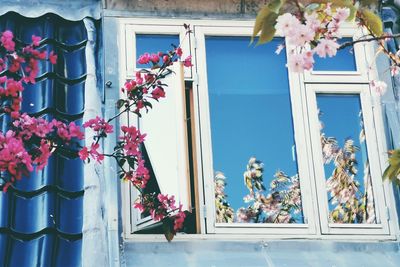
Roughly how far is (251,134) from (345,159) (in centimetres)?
58

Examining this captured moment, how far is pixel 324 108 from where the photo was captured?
6336 mm

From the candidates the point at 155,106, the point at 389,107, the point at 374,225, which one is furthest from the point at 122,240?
the point at 389,107

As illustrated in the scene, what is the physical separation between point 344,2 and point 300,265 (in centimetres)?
223

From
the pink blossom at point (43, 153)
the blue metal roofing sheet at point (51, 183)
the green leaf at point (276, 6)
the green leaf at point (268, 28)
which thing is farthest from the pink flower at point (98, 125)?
the green leaf at point (276, 6)

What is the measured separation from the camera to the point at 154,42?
6.39 m

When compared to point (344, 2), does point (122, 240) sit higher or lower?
lower

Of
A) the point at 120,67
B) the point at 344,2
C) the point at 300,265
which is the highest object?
the point at 120,67

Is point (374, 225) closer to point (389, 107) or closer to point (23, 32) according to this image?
point (389, 107)

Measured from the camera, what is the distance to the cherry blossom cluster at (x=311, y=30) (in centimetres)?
399

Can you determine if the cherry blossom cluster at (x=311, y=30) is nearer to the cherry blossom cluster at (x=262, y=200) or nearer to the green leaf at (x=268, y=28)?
the green leaf at (x=268, y=28)

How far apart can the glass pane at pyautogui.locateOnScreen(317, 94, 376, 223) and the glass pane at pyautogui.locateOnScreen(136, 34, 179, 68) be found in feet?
3.16

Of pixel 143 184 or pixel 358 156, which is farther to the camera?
pixel 358 156

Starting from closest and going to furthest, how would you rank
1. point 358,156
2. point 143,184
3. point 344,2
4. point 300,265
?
point 344,2 < point 143,184 < point 300,265 < point 358,156

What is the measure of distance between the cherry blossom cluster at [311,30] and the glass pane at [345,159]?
193cm
